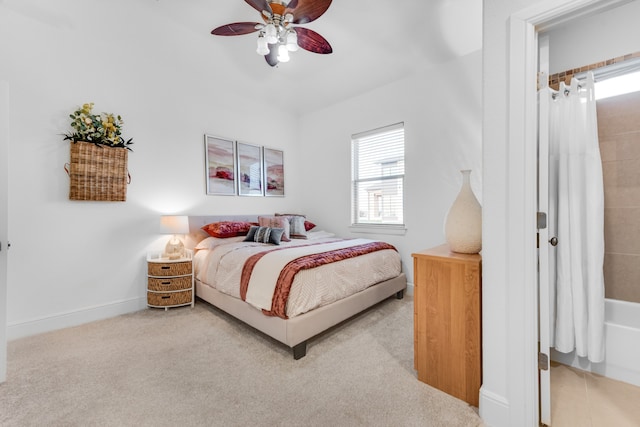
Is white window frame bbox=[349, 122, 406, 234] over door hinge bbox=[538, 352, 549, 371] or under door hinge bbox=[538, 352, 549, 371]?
over

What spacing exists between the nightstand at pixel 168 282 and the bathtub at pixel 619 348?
3532 mm

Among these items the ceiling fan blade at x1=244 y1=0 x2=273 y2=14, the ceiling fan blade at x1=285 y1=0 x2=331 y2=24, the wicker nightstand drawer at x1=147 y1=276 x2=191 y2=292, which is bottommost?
the wicker nightstand drawer at x1=147 y1=276 x2=191 y2=292

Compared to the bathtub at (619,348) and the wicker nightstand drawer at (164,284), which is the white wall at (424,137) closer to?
the bathtub at (619,348)

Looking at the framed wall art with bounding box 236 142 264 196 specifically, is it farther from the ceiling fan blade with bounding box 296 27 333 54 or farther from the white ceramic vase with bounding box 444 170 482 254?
the white ceramic vase with bounding box 444 170 482 254

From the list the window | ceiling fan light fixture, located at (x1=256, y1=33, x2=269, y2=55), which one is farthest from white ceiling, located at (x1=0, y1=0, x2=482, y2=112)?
the window

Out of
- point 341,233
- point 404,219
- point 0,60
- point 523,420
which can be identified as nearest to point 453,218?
point 523,420

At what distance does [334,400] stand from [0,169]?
2.56m

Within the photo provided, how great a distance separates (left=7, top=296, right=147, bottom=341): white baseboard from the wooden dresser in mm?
3085

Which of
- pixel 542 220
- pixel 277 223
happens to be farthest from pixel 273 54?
pixel 542 220

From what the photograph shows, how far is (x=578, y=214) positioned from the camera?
1.73 metres

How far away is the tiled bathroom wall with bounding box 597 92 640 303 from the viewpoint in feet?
6.49

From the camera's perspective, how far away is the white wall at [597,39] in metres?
1.90

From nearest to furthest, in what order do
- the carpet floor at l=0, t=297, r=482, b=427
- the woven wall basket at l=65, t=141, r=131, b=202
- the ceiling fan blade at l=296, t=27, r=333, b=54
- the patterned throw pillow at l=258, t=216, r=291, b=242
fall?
the carpet floor at l=0, t=297, r=482, b=427
the ceiling fan blade at l=296, t=27, r=333, b=54
the woven wall basket at l=65, t=141, r=131, b=202
the patterned throw pillow at l=258, t=216, r=291, b=242

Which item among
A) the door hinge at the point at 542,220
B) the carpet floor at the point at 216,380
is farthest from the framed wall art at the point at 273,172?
the door hinge at the point at 542,220
